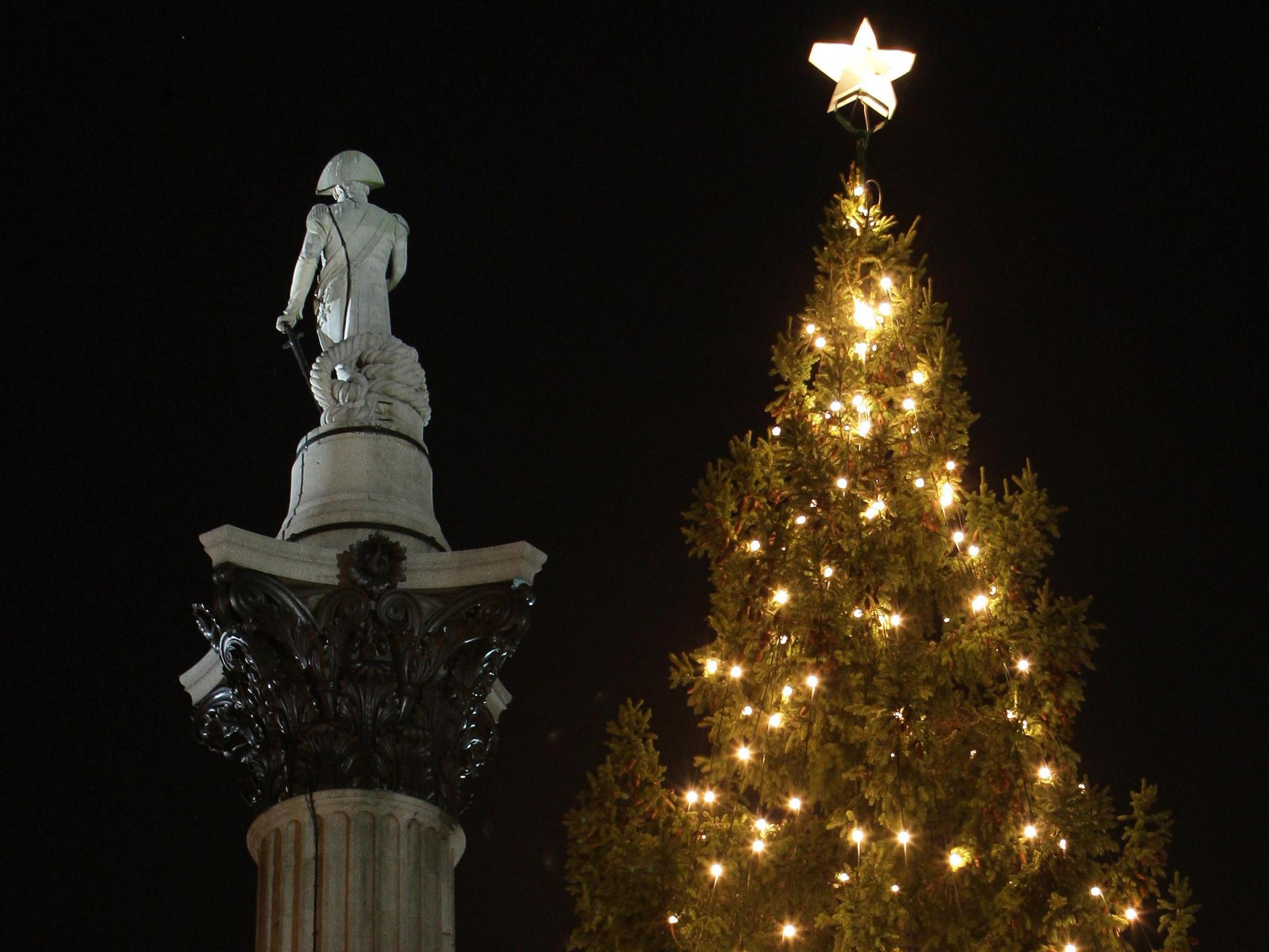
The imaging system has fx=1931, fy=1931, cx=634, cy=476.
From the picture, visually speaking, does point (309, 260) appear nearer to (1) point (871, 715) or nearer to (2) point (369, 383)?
(2) point (369, 383)

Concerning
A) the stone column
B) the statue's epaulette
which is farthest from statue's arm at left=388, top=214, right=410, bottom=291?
the stone column

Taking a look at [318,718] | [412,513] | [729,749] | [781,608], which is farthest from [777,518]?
[318,718]

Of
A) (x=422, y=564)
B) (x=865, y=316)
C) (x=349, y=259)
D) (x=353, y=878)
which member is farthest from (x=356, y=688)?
(x=865, y=316)

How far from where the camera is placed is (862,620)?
12094 millimetres

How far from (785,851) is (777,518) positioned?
216cm

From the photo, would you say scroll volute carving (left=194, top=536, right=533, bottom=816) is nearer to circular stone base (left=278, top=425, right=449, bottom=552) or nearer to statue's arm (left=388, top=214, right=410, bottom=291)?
circular stone base (left=278, top=425, right=449, bottom=552)

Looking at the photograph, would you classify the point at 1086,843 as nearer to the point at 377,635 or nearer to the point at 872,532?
the point at 872,532

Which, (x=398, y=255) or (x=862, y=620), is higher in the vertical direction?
(x=398, y=255)

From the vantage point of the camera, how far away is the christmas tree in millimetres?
11094

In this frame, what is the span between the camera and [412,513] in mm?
12320

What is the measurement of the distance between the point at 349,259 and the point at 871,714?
492cm

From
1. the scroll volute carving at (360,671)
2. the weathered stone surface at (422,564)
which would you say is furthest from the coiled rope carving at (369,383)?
the scroll volute carving at (360,671)

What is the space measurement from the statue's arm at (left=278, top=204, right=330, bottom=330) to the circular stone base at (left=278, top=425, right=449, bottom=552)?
1066 millimetres

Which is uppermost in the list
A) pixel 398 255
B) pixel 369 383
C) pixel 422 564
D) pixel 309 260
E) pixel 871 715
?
pixel 398 255
